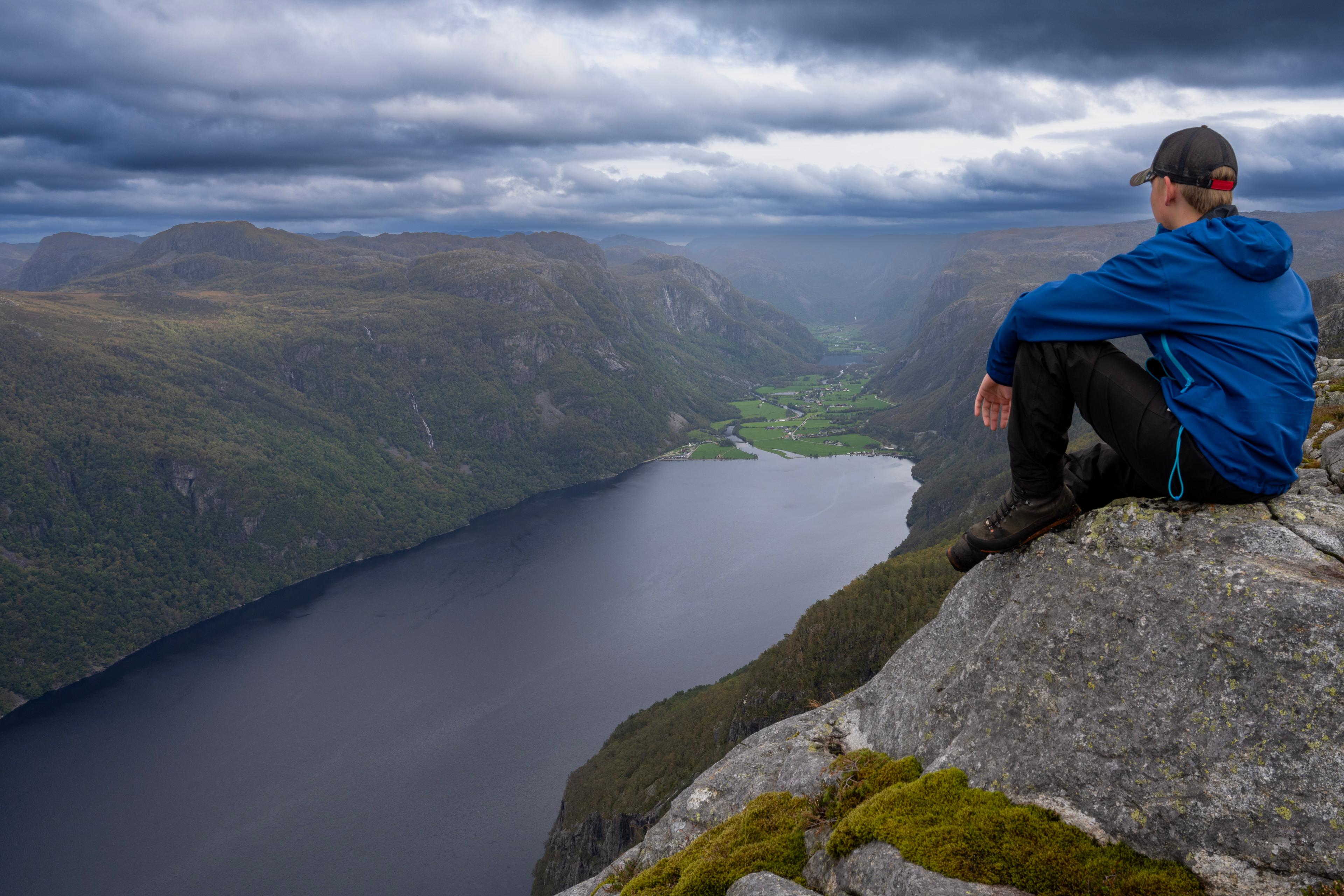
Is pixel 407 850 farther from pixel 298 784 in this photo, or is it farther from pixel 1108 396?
pixel 1108 396

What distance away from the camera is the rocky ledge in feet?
14.4

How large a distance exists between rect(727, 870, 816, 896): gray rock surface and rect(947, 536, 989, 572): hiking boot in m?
3.24

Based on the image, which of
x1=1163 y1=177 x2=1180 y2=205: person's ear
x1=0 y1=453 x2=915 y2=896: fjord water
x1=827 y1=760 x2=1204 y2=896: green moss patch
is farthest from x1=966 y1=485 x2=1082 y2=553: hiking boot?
x1=0 y1=453 x2=915 y2=896: fjord water

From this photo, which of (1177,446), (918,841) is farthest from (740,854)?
(1177,446)

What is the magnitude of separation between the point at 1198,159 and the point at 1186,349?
1423 mm

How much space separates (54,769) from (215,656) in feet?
86.7

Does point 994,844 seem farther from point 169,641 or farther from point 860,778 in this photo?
point 169,641

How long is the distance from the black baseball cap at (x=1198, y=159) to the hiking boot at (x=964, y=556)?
3.49 m

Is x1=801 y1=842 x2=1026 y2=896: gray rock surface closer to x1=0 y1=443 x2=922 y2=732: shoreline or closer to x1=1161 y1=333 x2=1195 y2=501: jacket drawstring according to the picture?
x1=1161 y1=333 x2=1195 y2=501: jacket drawstring

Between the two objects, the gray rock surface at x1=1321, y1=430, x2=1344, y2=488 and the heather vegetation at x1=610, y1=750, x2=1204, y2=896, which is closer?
the heather vegetation at x1=610, y1=750, x2=1204, y2=896

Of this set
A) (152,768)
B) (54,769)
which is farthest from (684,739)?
(54,769)

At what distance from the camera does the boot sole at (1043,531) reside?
6.15 metres

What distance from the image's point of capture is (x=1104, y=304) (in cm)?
503

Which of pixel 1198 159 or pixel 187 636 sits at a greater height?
pixel 1198 159
